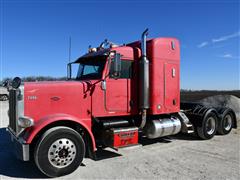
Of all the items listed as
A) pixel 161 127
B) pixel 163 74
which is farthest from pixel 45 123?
pixel 163 74

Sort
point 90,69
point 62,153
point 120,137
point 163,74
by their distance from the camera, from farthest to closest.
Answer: point 163,74 → point 90,69 → point 120,137 → point 62,153

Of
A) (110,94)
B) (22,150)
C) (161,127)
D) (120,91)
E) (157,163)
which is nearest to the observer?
(22,150)

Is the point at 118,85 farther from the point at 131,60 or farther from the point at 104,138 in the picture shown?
the point at 104,138

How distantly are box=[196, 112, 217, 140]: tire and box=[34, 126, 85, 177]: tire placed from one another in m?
4.79

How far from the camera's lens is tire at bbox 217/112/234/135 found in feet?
30.0

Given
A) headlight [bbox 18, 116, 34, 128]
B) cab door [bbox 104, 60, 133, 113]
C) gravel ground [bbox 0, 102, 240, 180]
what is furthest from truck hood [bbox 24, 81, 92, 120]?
gravel ground [bbox 0, 102, 240, 180]

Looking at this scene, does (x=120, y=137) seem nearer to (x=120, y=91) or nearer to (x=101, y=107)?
(x=101, y=107)

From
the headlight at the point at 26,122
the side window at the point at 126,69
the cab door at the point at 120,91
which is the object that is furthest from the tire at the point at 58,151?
the side window at the point at 126,69

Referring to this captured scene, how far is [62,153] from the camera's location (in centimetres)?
504

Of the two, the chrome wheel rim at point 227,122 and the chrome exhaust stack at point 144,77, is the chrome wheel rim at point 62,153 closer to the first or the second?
the chrome exhaust stack at point 144,77

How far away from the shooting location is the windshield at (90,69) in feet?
20.5

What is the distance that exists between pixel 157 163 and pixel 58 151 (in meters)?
2.39

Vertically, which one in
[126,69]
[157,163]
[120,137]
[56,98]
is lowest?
[157,163]

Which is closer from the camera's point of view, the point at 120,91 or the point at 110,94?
the point at 110,94
